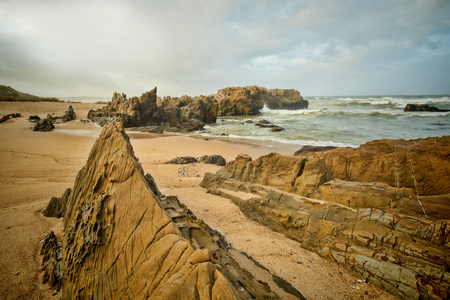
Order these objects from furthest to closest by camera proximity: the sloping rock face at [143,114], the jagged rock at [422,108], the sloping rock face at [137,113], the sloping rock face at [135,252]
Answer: the jagged rock at [422,108] → the sloping rock face at [143,114] → the sloping rock face at [137,113] → the sloping rock face at [135,252]

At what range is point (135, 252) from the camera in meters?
2.19

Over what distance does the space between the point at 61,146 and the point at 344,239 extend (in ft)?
49.1

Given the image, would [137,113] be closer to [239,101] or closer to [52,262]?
[52,262]

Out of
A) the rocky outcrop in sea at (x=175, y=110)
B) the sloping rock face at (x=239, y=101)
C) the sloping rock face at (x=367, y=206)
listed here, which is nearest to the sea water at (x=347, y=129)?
the rocky outcrop in sea at (x=175, y=110)

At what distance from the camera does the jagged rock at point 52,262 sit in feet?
8.87

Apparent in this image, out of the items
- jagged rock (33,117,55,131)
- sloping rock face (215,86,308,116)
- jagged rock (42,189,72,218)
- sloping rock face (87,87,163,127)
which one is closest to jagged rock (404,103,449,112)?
sloping rock face (215,86,308,116)

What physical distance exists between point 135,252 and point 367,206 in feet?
15.8

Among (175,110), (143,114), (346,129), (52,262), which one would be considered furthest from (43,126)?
(346,129)

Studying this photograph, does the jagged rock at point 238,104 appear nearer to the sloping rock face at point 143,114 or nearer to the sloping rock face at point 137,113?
the sloping rock face at point 143,114

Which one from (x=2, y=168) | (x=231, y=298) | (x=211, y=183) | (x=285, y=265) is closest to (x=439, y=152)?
(x=285, y=265)

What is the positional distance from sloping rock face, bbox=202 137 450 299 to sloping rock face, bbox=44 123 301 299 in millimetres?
1599

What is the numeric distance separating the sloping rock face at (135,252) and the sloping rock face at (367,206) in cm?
160

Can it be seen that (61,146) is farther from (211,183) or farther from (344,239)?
(344,239)

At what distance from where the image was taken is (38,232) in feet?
12.2
